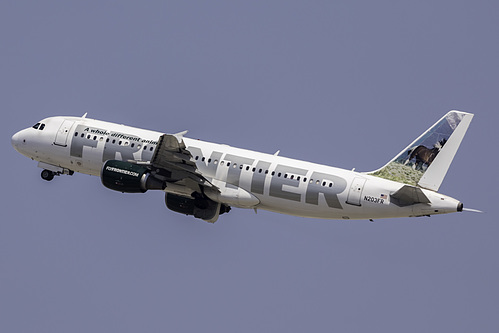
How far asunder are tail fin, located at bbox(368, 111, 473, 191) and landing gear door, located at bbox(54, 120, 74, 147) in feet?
67.1

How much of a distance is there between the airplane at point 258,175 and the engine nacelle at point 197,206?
64mm

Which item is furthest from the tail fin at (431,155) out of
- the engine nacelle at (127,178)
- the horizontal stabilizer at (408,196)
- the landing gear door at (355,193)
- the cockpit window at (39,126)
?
the cockpit window at (39,126)

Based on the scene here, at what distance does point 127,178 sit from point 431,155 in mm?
18805

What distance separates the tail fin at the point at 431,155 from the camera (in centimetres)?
6538

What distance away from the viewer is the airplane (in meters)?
65.1

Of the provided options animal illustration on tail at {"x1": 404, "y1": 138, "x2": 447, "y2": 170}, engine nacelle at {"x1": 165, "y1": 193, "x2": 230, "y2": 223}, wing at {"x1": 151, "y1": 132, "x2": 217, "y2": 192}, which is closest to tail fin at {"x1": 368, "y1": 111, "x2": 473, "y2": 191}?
animal illustration on tail at {"x1": 404, "y1": 138, "x2": 447, "y2": 170}

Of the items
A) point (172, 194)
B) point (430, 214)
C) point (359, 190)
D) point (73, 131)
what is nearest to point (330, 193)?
point (359, 190)

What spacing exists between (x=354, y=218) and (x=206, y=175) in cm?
983

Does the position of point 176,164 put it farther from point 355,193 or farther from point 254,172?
point 355,193

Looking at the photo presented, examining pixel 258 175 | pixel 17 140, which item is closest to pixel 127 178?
pixel 258 175

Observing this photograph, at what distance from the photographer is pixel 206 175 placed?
68562mm

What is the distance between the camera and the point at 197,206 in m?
69.2

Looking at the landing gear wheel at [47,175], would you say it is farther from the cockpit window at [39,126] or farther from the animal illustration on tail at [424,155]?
the animal illustration on tail at [424,155]

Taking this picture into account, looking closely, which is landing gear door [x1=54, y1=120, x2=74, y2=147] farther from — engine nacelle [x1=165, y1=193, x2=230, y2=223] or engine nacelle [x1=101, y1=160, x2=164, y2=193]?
engine nacelle [x1=165, y1=193, x2=230, y2=223]
